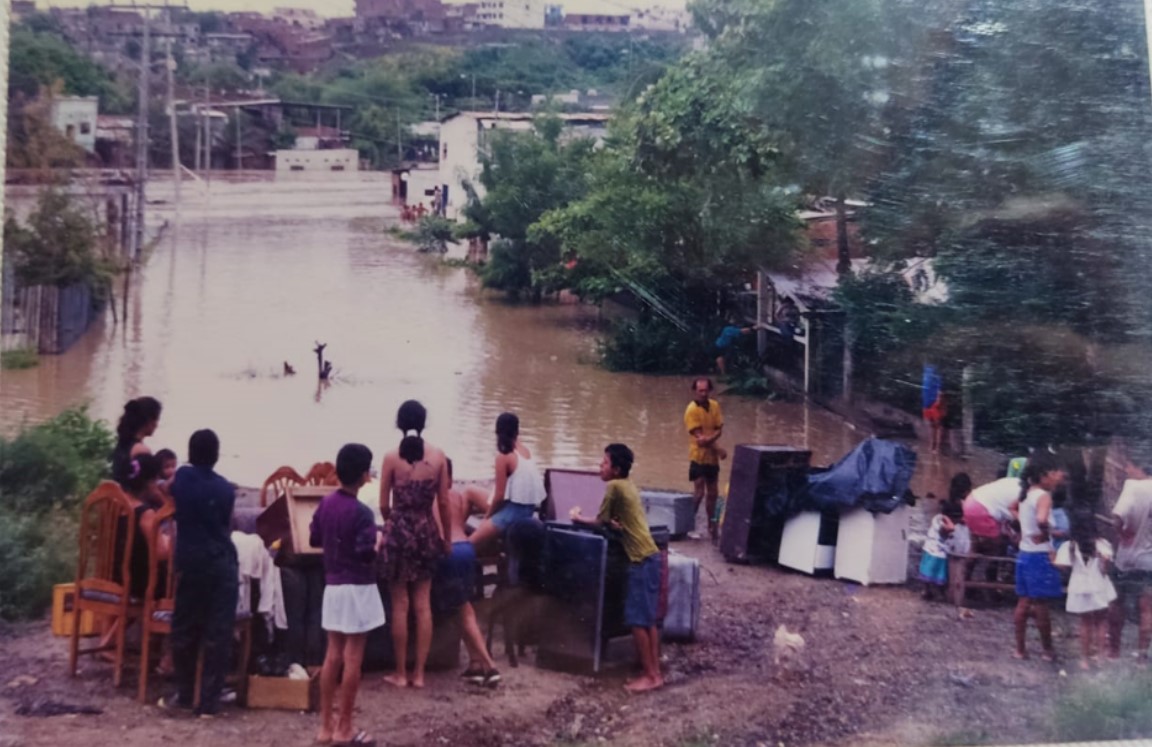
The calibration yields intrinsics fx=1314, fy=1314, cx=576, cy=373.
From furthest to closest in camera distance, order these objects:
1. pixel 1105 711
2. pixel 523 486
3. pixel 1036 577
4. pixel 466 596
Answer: pixel 1036 577 < pixel 1105 711 < pixel 523 486 < pixel 466 596

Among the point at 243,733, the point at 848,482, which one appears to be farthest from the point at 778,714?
the point at 243,733

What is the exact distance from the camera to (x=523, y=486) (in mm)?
5867

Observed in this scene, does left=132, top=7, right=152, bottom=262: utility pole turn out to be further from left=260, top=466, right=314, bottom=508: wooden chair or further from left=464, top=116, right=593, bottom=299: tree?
left=464, top=116, right=593, bottom=299: tree

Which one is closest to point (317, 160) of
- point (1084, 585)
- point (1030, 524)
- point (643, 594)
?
point (643, 594)

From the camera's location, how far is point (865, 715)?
5918 mm

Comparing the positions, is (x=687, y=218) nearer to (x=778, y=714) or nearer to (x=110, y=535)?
(x=778, y=714)

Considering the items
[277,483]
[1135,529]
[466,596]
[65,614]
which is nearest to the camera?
[65,614]

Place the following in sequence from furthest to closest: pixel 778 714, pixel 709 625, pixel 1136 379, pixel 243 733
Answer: pixel 1136 379 → pixel 709 625 → pixel 778 714 → pixel 243 733

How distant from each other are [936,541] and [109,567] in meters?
3.78

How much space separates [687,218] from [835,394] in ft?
3.74

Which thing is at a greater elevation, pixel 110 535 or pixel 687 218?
pixel 687 218

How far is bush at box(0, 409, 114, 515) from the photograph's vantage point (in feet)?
17.8

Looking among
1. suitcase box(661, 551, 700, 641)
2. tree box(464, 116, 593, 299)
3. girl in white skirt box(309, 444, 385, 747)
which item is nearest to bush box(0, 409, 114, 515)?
girl in white skirt box(309, 444, 385, 747)

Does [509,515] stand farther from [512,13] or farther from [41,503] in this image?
[512,13]
